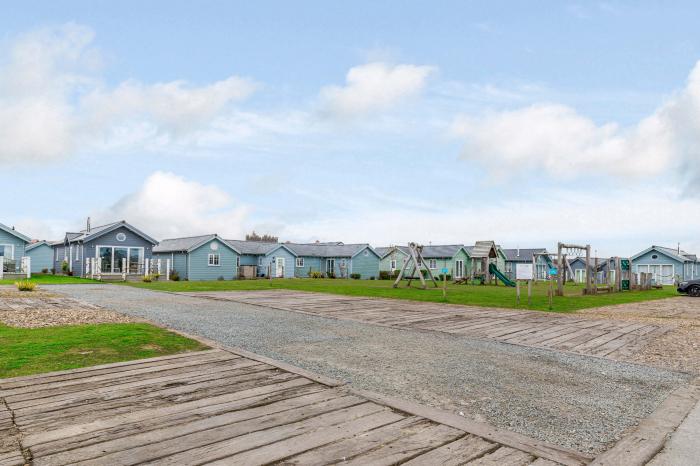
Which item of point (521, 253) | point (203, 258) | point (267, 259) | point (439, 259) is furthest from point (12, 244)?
point (521, 253)

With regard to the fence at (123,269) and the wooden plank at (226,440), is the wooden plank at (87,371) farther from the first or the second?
the fence at (123,269)

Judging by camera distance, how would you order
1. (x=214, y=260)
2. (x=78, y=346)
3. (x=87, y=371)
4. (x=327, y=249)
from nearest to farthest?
1. (x=87, y=371)
2. (x=78, y=346)
3. (x=214, y=260)
4. (x=327, y=249)

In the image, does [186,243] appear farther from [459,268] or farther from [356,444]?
[356,444]

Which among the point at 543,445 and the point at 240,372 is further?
the point at 240,372

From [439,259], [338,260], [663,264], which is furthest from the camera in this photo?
[439,259]

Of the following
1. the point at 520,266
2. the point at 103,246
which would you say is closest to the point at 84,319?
the point at 520,266

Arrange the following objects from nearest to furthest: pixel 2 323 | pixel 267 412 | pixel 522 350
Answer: pixel 267 412 < pixel 522 350 < pixel 2 323

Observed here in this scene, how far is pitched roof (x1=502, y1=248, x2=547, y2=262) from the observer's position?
66488 mm

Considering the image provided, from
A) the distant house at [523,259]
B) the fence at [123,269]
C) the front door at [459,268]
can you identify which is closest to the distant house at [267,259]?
the fence at [123,269]

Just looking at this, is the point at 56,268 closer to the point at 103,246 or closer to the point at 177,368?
the point at 103,246

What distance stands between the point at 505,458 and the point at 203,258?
44.7m

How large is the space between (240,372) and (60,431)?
2273 millimetres

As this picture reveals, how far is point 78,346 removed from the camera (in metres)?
7.52

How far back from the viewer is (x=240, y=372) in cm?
588
